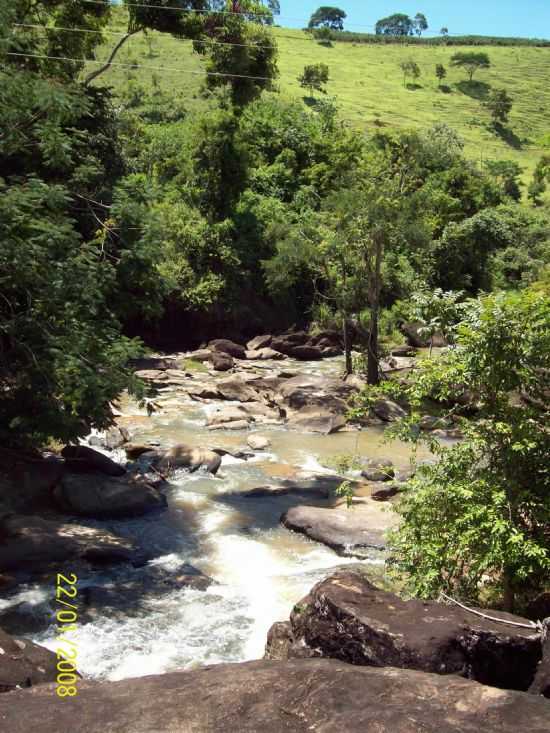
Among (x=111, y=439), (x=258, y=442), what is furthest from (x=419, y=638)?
(x=111, y=439)

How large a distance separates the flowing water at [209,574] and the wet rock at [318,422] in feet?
5.92

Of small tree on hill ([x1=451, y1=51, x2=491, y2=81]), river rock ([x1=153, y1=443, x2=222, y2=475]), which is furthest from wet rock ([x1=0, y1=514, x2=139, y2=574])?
small tree on hill ([x1=451, y1=51, x2=491, y2=81])

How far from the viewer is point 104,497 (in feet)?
40.4

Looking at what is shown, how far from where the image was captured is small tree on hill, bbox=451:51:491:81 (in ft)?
277

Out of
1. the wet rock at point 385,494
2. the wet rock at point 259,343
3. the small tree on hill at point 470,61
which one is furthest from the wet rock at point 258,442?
the small tree on hill at point 470,61

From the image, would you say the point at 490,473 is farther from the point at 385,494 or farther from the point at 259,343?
the point at 259,343

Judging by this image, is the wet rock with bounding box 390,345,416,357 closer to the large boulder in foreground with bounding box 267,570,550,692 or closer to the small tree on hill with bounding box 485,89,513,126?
the large boulder in foreground with bounding box 267,570,550,692

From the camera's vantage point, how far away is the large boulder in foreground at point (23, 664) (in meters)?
6.23

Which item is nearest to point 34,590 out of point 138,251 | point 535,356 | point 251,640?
point 251,640

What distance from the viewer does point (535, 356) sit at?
7.50 metres

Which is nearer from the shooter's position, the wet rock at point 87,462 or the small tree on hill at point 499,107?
the wet rock at point 87,462

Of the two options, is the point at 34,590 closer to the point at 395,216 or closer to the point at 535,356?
the point at 535,356

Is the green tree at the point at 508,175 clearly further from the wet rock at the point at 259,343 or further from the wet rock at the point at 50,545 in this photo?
the wet rock at the point at 50,545

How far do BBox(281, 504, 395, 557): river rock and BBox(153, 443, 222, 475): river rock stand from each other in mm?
2813
